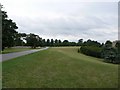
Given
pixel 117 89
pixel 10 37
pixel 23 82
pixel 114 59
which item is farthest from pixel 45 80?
pixel 10 37

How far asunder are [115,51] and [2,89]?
27815 millimetres

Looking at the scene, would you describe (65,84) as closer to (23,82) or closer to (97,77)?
(23,82)

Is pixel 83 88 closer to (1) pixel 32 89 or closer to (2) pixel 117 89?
(2) pixel 117 89

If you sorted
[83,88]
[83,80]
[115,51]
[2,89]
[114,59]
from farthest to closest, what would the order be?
[115,51] → [114,59] → [83,80] → [83,88] → [2,89]

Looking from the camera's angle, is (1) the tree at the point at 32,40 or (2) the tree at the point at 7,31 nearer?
(2) the tree at the point at 7,31

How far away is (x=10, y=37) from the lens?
4316 cm

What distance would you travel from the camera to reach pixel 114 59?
Result: 102ft

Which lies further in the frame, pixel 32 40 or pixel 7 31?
pixel 32 40

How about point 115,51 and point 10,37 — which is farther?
point 10,37

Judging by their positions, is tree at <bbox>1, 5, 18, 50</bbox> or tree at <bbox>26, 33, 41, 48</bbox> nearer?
tree at <bbox>1, 5, 18, 50</bbox>

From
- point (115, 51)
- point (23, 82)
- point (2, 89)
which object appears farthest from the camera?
point (115, 51)

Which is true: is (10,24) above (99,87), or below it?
above

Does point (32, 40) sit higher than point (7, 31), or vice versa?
point (7, 31)

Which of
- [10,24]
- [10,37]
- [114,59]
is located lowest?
→ [114,59]
